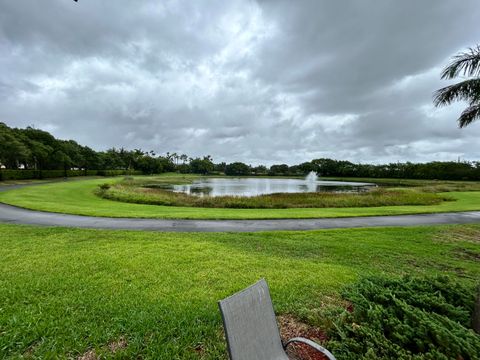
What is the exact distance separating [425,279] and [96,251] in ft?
23.3

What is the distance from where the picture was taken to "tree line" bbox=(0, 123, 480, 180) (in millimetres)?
38594

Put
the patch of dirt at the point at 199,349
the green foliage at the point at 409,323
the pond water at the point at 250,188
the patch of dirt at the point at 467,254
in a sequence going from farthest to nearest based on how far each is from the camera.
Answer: the pond water at the point at 250,188
the patch of dirt at the point at 467,254
the patch of dirt at the point at 199,349
the green foliage at the point at 409,323

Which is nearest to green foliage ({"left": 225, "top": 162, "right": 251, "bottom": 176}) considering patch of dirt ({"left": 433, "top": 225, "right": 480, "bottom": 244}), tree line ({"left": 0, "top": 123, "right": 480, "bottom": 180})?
tree line ({"left": 0, "top": 123, "right": 480, "bottom": 180})

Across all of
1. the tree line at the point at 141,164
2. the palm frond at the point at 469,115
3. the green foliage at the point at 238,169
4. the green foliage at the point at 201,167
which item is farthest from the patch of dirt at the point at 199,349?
the green foliage at the point at 238,169

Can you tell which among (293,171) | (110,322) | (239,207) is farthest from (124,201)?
(293,171)

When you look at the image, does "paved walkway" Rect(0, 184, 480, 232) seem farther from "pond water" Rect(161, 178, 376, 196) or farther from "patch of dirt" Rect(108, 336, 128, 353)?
"pond water" Rect(161, 178, 376, 196)

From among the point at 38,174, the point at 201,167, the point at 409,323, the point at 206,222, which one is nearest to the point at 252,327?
the point at 409,323

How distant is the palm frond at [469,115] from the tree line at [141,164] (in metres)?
43.3

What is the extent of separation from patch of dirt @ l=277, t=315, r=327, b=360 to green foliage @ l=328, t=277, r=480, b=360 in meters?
0.22

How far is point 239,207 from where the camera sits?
17297 millimetres

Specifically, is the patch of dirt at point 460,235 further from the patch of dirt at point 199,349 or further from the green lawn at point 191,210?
the patch of dirt at point 199,349

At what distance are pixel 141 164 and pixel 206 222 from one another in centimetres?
8426

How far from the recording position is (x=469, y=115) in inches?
397

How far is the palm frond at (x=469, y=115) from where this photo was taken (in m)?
9.79
